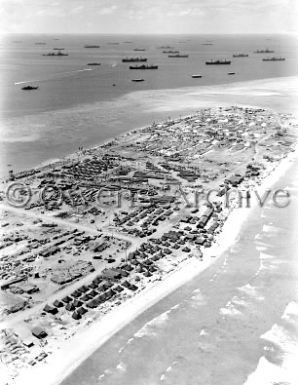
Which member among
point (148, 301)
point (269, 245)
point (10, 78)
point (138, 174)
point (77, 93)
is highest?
point (10, 78)

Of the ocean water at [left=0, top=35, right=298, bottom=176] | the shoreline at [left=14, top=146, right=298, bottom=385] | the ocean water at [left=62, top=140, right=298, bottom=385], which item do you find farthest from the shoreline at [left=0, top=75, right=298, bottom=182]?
the ocean water at [left=62, top=140, right=298, bottom=385]

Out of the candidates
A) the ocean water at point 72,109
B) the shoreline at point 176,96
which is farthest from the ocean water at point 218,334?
the ocean water at point 72,109

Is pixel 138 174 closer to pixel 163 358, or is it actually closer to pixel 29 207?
pixel 29 207

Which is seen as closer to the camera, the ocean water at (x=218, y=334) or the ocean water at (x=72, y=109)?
the ocean water at (x=218, y=334)

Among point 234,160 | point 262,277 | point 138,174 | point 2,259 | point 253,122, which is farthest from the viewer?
point 253,122

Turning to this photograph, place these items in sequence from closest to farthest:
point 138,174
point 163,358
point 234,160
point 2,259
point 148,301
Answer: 1. point 163,358
2. point 148,301
3. point 2,259
4. point 138,174
5. point 234,160

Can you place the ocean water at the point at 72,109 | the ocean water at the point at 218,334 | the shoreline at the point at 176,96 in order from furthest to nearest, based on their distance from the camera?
the ocean water at the point at 72,109 → the shoreline at the point at 176,96 → the ocean water at the point at 218,334

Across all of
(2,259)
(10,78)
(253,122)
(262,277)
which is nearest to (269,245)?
(262,277)

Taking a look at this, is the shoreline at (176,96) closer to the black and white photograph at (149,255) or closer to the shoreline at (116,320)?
the black and white photograph at (149,255)
